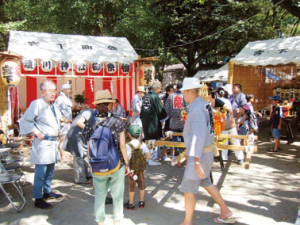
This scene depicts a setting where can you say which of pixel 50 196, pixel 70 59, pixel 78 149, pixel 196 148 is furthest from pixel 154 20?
pixel 196 148

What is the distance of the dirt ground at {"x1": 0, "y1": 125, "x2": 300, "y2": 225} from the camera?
3674mm

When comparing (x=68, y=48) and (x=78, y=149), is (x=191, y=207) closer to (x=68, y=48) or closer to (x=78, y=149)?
(x=78, y=149)

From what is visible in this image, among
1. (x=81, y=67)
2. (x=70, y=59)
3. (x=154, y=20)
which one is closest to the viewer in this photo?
(x=70, y=59)

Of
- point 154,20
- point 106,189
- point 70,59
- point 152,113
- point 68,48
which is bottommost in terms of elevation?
point 106,189

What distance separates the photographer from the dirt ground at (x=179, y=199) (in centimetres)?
367

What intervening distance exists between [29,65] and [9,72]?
1338 mm

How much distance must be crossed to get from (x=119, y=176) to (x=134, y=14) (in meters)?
12.2

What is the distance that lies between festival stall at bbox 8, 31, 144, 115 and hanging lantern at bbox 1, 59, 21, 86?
0.87 metres

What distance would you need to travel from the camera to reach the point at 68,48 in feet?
32.4

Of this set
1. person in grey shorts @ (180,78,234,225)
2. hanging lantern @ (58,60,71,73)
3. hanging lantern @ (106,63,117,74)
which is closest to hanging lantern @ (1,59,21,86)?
hanging lantern @ (58,60,71,73)

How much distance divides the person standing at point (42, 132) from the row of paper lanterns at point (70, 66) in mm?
5755

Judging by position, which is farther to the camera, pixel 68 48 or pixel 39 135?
pixel 68 48

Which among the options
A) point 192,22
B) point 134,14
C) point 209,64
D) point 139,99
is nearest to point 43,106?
point 139,99

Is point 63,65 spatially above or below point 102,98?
above
